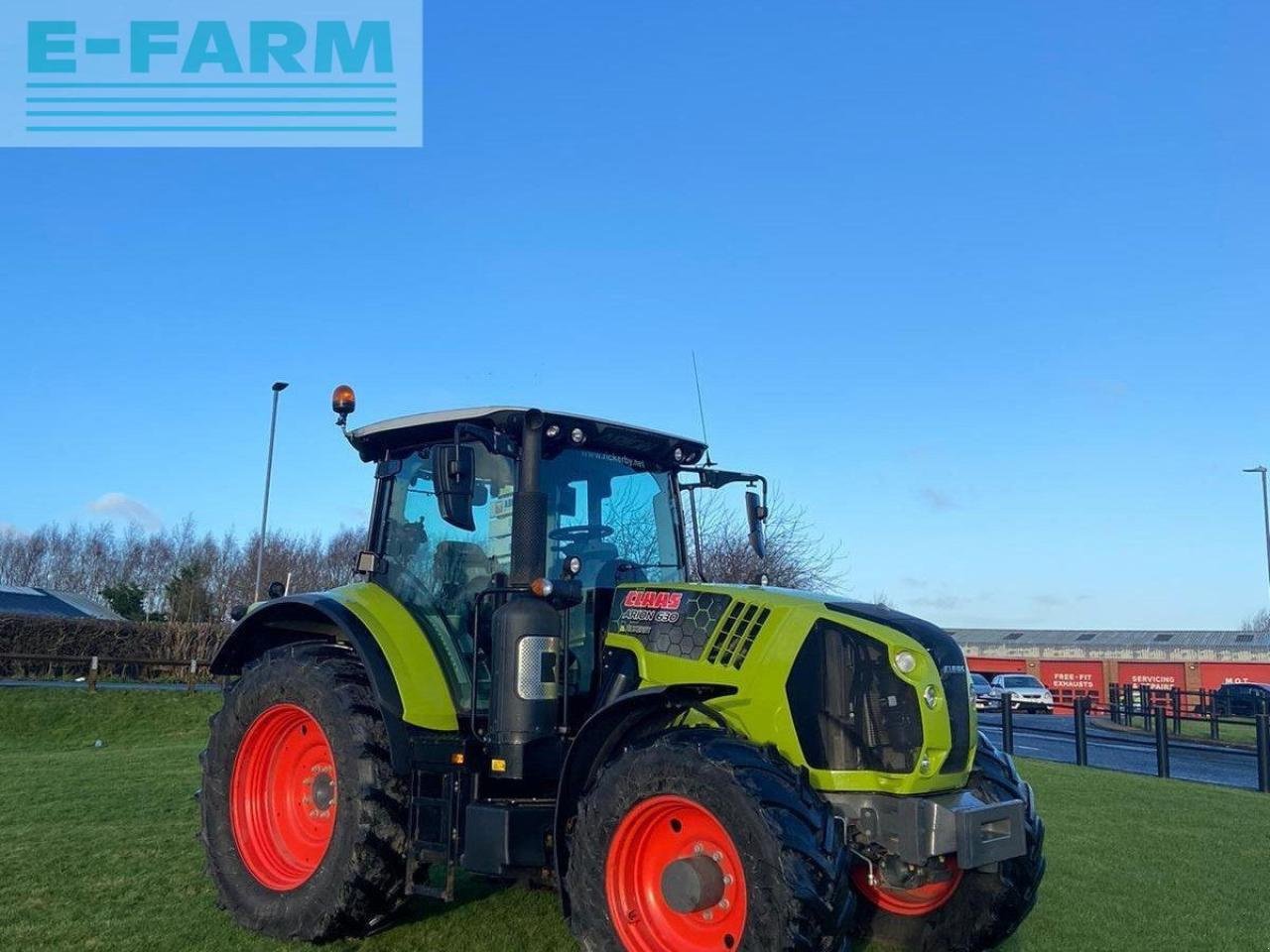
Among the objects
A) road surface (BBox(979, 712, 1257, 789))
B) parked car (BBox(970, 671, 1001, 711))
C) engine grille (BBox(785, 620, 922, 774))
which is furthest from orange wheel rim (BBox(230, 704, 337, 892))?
parked car (BBox(970, 671, 1001, 711))

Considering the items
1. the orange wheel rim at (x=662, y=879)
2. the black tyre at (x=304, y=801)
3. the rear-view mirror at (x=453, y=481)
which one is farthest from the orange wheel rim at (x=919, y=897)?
the rear-view mirror at (x=453, y=481)

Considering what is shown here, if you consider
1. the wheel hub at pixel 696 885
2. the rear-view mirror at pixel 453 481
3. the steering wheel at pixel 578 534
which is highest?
the rear-view mirror at pixel 453 481

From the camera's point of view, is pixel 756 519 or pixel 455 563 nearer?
pixel 455 563

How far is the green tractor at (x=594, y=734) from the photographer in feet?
13.6

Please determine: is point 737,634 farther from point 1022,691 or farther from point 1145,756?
point 1022,691

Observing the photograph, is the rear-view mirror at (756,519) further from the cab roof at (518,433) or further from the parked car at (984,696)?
the parked car at (984,696)

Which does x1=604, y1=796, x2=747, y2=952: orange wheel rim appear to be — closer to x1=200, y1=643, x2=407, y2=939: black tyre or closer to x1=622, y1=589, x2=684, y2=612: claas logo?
x1=622, y1=589, x2=684, y2=612: claas logo

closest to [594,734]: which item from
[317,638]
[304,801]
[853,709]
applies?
[853,709]

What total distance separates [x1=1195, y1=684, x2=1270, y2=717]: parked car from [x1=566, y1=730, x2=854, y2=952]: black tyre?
19984mm

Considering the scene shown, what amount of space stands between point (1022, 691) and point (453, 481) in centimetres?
3105

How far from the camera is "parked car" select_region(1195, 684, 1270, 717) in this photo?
2459 cm

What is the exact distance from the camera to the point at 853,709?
14.6ft

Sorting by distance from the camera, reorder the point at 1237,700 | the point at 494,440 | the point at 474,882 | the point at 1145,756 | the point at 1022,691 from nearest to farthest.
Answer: the point at 494,440 → the point at 474,882 → the point at 1145,756 → the point at 1237,700 → the point at 1022,691

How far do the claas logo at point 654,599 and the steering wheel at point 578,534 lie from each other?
0.51 m
